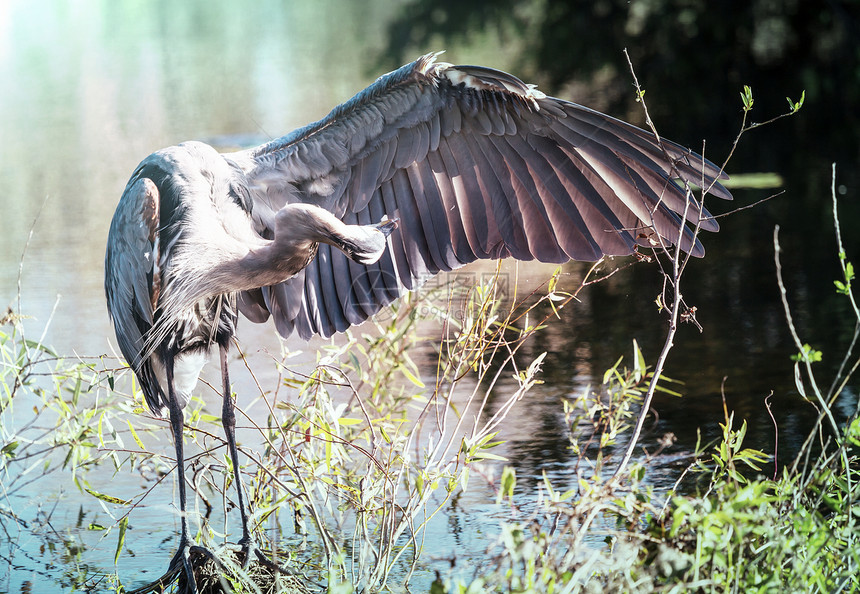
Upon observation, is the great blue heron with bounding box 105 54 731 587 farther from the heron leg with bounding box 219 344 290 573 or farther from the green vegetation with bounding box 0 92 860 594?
the green vegetation with bounding box 0 92 860 594

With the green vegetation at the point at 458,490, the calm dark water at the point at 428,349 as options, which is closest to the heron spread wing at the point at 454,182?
the green vegetation at the point at 458,490

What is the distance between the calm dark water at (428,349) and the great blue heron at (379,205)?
1.69 ft

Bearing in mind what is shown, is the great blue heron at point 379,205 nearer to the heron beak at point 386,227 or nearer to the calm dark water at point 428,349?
the heron beak at point 386,227

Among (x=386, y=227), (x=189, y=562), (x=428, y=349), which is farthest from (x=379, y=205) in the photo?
(x=428, y=349)

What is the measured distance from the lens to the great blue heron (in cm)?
365

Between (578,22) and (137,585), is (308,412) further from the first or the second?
(578,22)

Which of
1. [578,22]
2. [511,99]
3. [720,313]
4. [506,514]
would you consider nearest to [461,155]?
[511,99]

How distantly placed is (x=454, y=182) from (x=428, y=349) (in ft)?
8.09

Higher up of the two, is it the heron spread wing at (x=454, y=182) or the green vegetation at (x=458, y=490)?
the heron spread wing at (x=454, y=182)

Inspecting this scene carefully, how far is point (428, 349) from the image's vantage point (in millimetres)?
6430

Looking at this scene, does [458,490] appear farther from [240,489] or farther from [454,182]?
[454,182]

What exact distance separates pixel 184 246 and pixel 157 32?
34.2m

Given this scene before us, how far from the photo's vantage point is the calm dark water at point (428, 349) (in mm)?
4523

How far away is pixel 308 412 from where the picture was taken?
4141 mm
